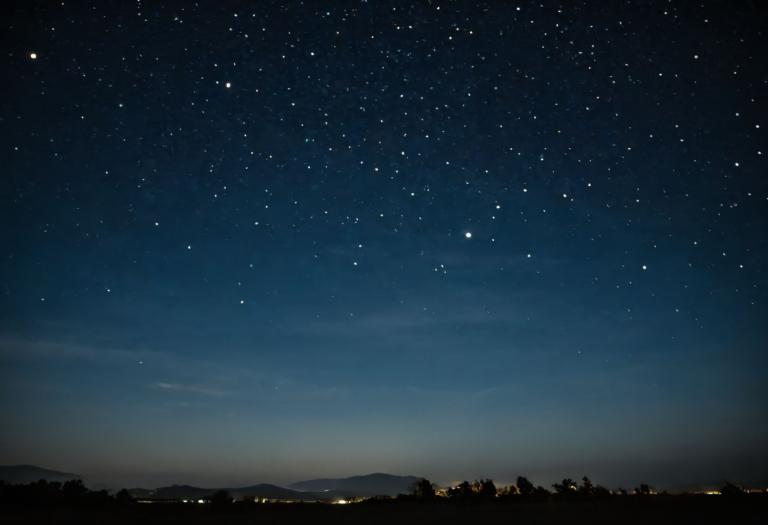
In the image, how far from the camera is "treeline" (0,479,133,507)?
57.2 ft

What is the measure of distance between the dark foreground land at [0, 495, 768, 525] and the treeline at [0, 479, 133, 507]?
0.87 metres

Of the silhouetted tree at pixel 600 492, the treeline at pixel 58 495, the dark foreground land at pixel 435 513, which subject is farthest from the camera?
the silhouetted tree at pixel 600 492

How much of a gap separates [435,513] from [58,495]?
44.1 ft

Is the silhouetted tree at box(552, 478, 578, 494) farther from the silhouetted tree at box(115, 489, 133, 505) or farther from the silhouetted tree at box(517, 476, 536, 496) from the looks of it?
the silhouetted tree at box(115, 489, 133, 505)

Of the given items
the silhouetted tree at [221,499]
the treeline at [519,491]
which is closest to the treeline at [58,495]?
the silhouetted tree at [221,499]

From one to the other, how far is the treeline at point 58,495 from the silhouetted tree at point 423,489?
11295 mm

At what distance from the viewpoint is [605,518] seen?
13672 millimetres

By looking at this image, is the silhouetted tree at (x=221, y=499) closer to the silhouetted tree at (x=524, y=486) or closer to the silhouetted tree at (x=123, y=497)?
the silhouetted tree at (x=123, y=497)

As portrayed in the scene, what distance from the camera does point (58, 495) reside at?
18203mm

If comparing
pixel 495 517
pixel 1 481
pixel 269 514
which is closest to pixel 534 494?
pixel 495 517

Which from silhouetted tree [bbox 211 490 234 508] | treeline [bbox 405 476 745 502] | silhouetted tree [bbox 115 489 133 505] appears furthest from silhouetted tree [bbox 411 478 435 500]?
silhouetted tree [bbox 115 489 133 505]

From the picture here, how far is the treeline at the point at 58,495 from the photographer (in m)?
17.4

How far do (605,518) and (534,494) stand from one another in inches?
305

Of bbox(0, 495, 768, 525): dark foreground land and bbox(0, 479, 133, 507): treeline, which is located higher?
bbox(0, 479, 133, 507): treeline
